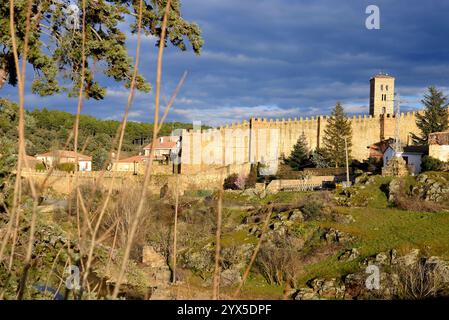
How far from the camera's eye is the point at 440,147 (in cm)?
3056

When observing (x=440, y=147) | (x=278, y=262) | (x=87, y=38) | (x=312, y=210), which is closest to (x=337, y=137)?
(x=440, y=147)

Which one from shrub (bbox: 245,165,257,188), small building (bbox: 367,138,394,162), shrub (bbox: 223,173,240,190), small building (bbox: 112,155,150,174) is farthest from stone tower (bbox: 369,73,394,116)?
small building (bbox: 112,155,150,174)

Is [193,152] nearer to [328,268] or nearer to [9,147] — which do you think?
[328,268]

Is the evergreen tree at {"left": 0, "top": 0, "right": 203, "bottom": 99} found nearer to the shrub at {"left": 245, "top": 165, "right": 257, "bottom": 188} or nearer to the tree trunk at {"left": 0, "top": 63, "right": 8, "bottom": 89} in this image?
the tree trunk at {"left": 0, "top": 63, "right": 8, "bottom": 89}

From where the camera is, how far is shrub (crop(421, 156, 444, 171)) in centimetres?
2939

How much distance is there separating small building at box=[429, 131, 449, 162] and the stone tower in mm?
20087

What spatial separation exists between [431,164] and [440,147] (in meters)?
1.71

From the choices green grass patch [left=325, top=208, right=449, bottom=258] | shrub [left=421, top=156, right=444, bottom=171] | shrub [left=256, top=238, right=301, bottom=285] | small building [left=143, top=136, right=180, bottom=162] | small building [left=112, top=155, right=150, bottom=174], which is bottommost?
shrub [left=256, top=238, right=301, bottom=285]

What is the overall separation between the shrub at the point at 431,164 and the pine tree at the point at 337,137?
9280mm

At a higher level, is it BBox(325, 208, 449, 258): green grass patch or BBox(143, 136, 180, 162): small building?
BBox(143, 136, 180, 162): small building

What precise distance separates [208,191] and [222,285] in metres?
14.7

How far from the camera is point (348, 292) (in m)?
17.2

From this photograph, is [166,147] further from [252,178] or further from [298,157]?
[298,157]
